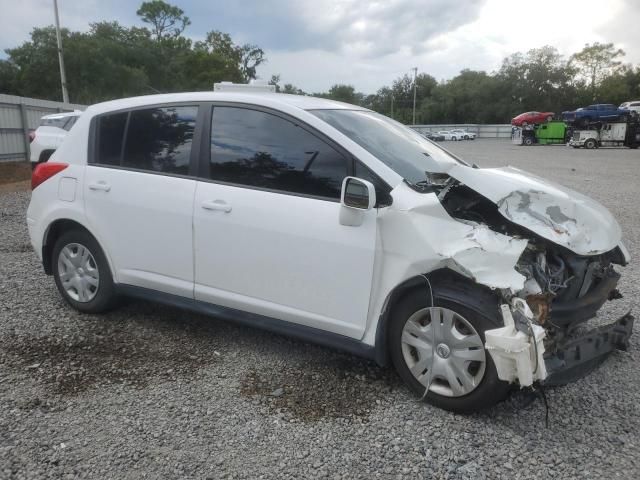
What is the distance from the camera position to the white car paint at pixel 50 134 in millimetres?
13305

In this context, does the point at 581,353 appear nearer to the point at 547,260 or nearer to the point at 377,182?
the point at 547,260

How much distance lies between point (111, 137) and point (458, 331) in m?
2.98

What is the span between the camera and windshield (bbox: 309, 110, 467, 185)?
322 centimetres

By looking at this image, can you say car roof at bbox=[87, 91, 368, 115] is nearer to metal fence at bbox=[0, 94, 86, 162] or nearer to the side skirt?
the side skirt

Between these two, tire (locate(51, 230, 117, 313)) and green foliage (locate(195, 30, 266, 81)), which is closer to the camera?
tire (locate(51, 230, 117, 313))

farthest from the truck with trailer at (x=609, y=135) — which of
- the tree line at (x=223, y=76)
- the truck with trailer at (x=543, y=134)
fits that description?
the tree line at (x=223, y=76)

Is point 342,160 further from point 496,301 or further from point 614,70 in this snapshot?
point 614,70

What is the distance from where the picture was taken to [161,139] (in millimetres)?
3848

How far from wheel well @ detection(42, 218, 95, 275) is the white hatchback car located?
125mm

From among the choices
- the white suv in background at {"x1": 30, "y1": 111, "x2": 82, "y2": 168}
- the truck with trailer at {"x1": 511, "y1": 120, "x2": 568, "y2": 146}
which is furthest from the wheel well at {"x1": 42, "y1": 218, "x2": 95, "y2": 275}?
the truck with trailer at {"x1": 511, "y1": 120, "x2": 568, "y2": 146}

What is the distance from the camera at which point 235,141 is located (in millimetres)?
3527

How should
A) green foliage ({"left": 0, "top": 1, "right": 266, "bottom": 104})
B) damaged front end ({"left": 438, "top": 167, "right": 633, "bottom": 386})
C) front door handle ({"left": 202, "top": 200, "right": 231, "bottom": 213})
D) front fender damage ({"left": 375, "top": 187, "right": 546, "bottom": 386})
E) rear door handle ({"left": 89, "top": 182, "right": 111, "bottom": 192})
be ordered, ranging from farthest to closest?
green foliage ({"left": 0, "top": 1, "right": 266, "bottom": 104}) → rear door handle ({"left": 89, "top": 182, "right": 111, "bottom": 192}) → front door handle ({"left": 202, "top": 200, "right": 231, "bottom": 213}) → damaged front end ({"left": 438, "top": 167, "right": 633, "bottom": 386}) → front fender damage ({"left": 375, "top": 187, "right": 546, "bottom": 386})

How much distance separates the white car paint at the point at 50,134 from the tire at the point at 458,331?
12588 millimetres

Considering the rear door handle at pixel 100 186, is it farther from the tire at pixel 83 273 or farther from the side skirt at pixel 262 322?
the side skirt at pixel 262 322
